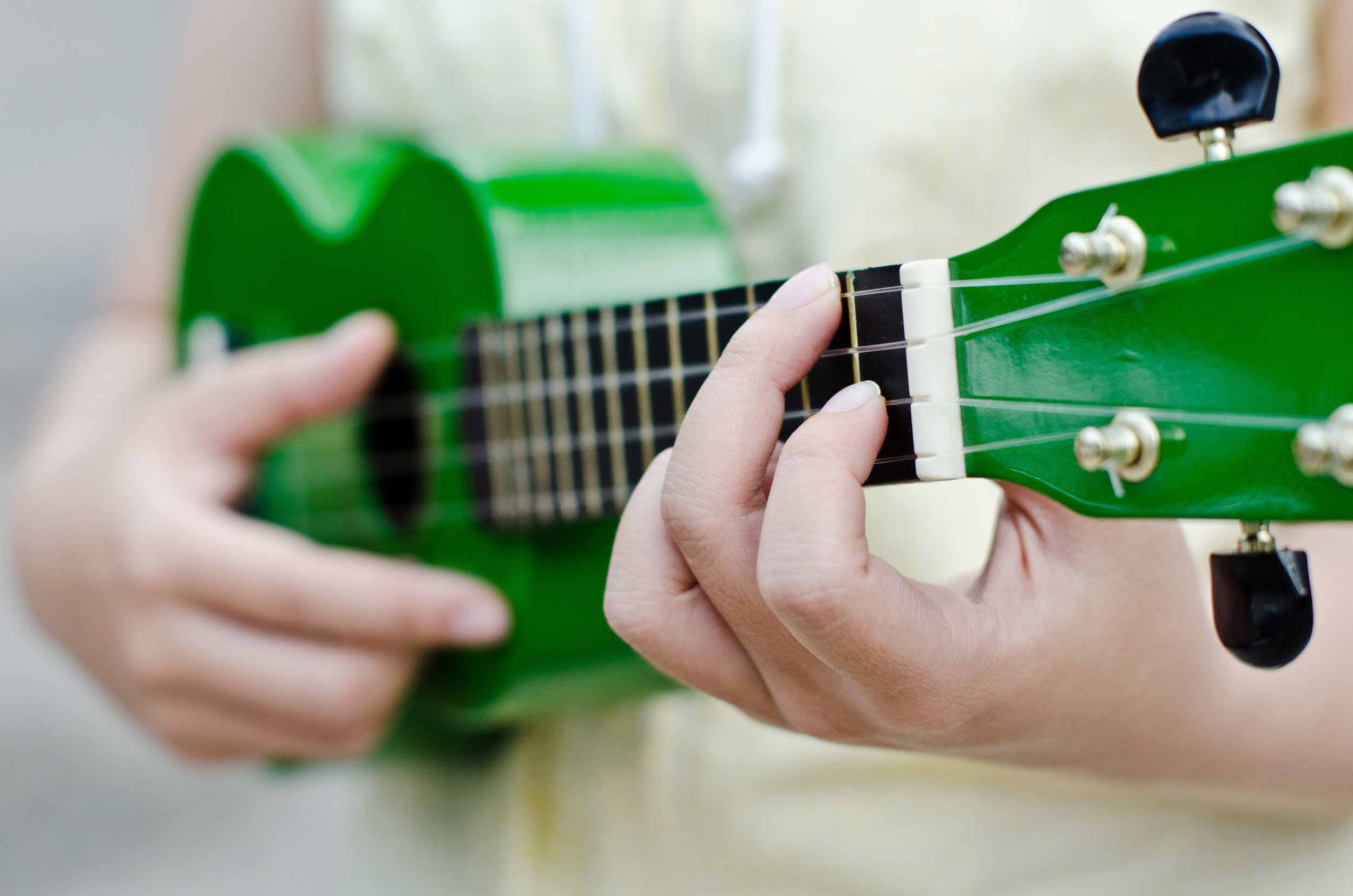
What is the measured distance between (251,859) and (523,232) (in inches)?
52.3

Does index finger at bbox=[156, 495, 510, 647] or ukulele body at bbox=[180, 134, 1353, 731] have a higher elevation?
ukulele body at bbox=[180, 134, 1353, 731]

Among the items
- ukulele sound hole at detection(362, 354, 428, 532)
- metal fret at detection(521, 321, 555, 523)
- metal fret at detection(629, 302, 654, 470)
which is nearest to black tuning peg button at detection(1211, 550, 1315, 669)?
metal fret at detection(629, 302, 654, 470)

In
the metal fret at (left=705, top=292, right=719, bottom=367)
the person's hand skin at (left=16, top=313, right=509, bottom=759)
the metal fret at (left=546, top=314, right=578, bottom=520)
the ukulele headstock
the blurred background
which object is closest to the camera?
the ukulele headstock

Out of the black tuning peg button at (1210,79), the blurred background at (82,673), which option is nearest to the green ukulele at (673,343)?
the black tuning peg button at (1210,79)

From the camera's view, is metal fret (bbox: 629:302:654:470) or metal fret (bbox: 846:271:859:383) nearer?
metal fret (bbox: 846:271:859:383)

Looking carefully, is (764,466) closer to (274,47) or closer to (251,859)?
(274,47)

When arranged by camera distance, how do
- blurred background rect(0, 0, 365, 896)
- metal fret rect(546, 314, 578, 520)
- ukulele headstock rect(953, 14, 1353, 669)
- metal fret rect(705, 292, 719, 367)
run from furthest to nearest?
1. blurred background rect(0, 0, 365, 896)
2. metal fret rect(546, 314, 578, 520)
3. metal fret rect(705, 292, 719, 367)
4. ukulele headstock rect(953, 14, 1353, 669)

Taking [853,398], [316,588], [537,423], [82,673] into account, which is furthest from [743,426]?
[82,673]

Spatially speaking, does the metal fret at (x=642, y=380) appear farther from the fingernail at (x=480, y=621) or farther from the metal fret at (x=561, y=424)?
the fingernail at (x=480, y=621)

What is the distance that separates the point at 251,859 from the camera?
1616mm

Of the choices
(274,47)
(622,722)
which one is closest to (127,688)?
(622,722)

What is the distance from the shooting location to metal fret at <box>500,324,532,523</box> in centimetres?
56

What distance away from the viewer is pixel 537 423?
1.81 feet

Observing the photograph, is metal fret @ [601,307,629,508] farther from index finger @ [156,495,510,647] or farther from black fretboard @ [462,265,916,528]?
index finger @ [156,495,510,647]
